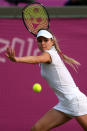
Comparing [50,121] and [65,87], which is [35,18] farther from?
[50,121]

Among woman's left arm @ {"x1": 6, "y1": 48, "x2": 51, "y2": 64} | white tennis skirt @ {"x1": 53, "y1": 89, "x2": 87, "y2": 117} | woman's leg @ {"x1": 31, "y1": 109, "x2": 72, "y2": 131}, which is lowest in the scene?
woman's leg @ {"x1": 31, "y1": 109, "x2": 72, "y2": 131}

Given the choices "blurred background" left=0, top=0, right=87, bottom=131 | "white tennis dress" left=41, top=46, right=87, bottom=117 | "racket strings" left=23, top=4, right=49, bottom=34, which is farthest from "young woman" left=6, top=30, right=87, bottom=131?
"blurred background" left=0, top=0, right=87, bottom=131

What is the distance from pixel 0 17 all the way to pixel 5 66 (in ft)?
2.12

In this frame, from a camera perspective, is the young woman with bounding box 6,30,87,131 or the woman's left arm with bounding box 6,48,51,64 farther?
the young woman with bounding box 6,30,87,131

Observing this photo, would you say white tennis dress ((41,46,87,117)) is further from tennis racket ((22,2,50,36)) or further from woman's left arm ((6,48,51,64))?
tennis racket ((22,2,50,36))

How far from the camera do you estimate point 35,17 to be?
5.07 meters

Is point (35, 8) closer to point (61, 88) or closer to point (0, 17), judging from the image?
point (0, 17)

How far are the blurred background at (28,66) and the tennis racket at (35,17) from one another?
1.87ft

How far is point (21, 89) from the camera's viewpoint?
5.65 metres

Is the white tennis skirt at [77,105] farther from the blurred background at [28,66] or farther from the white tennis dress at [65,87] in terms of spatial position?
the blurred background at [28,66]

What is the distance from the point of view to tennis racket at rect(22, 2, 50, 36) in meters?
4.93

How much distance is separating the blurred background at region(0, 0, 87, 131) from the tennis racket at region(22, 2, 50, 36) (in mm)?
569

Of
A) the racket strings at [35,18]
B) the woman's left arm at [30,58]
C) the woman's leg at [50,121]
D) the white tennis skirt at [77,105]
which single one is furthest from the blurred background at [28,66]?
the woman's left arm at [30,58]

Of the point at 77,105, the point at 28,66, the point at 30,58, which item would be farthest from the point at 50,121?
the point at 28,66
